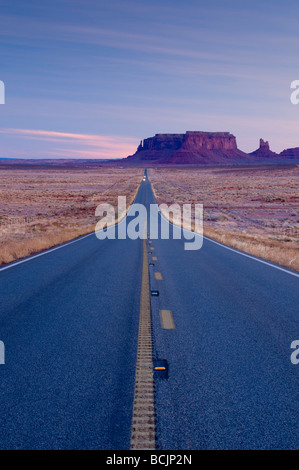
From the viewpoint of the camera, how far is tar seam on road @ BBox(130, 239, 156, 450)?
303cm

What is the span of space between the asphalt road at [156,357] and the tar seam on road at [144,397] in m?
0.06

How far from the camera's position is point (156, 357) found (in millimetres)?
4703

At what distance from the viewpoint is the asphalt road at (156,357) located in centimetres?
316

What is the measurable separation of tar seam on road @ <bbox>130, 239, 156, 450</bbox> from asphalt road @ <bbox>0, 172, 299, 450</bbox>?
6 cm

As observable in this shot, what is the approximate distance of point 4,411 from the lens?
3.44 meters

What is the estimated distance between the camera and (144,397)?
3.72 metres

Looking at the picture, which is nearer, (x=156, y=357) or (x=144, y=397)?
(x=144, y=397)

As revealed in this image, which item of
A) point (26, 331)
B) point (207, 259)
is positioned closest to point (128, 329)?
point (26, 331)

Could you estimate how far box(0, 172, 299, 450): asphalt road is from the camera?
316cm

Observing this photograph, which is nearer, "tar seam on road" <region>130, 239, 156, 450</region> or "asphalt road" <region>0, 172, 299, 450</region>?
"tar seam on road" <region>130, 239, 156, 450</region>

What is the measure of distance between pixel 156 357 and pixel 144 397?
994 mm
